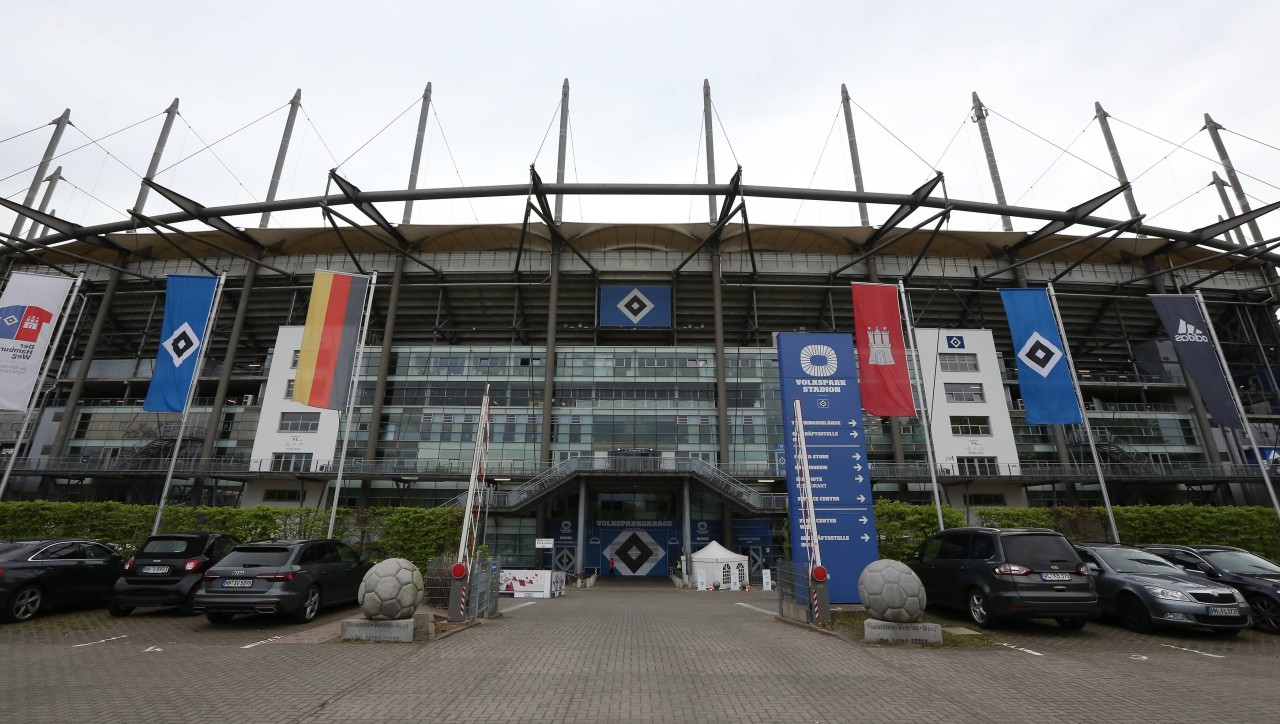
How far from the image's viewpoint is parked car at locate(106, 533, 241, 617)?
10656 mm

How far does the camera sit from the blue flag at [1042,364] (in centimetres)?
2138

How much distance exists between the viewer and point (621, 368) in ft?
143

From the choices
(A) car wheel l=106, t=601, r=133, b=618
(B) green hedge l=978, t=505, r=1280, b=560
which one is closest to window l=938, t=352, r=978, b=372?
(B) green hedge l=978, t=505, r=1280, b=560

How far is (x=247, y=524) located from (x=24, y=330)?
1083cm

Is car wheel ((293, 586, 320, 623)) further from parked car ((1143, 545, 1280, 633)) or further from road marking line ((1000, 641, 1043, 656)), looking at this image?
parked car ((1143, 545, 1280, 633))

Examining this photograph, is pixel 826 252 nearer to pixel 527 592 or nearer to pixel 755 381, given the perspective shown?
pixel 755 381

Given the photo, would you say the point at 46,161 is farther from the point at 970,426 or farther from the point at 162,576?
the point at 970,426

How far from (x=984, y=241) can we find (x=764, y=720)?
51476 mm

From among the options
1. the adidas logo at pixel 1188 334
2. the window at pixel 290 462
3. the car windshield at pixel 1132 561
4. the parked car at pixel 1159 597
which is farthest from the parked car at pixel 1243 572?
the window at pixel 290 462

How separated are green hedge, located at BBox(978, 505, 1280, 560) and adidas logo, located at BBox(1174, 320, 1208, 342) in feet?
25.3

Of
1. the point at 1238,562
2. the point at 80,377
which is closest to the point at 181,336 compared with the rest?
the point at 1238,562

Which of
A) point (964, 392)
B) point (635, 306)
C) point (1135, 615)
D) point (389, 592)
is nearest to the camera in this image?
point (389, 592)

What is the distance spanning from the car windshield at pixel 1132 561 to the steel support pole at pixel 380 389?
1563 inches

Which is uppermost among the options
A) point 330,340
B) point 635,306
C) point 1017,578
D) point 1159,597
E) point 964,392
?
point 635,306
